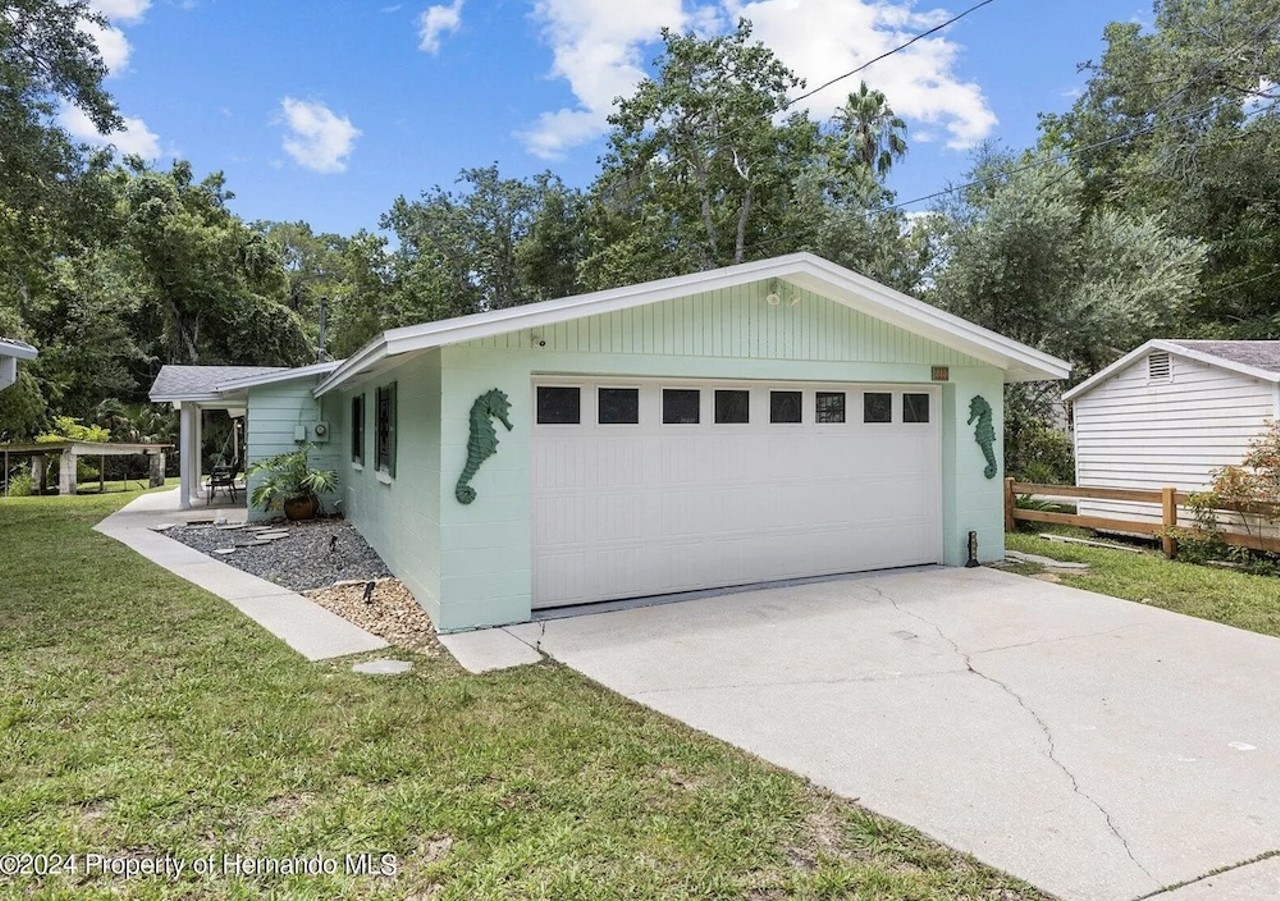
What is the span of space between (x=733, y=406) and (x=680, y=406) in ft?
1.86

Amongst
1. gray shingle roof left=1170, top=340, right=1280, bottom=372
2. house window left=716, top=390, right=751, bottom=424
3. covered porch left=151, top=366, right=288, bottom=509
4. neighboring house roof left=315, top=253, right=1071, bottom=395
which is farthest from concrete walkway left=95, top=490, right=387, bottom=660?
gray shingle roof left=1170, top=340, right=1280, bottom=372

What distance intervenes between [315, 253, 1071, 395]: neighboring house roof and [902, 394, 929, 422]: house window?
639mm

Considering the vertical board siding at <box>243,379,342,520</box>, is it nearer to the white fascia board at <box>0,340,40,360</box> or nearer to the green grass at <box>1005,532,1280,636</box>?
the white fascia board at <box>0,340,40,360</box>

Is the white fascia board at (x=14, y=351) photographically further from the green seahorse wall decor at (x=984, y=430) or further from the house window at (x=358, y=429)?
the green seahorse wall decor at (x=984, y=430)

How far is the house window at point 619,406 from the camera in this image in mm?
6301

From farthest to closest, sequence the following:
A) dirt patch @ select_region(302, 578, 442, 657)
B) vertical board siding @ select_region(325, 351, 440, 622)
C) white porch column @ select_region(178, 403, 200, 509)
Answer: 1. white porch column @ select_region(178, 403, 200, 509)
2. vertical board siding @ select_region(325, 351, 440, 622)
3. dirt patch @ select_region(302, 578, 442, 657)

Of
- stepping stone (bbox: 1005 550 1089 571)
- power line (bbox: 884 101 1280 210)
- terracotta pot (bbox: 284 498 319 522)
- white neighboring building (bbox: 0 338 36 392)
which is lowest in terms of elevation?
stepping stone (bbox: 1005 550 1089 571)

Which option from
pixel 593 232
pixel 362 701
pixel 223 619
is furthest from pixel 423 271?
pixel 362 701

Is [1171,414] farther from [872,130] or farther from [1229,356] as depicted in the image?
[872,130]

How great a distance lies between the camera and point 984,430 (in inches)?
311

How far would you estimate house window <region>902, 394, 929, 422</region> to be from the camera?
307 inches

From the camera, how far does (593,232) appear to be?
27000 millimetres

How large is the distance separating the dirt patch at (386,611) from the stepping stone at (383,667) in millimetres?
279

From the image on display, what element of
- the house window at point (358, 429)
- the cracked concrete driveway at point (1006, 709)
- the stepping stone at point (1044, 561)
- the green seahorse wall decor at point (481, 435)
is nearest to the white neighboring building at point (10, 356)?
the green seahorse wall decor at point (481, 435)
